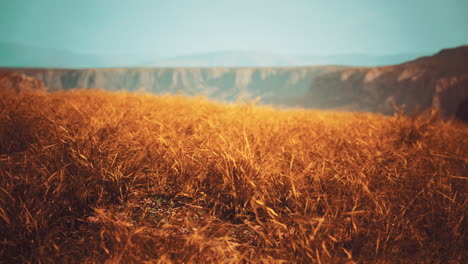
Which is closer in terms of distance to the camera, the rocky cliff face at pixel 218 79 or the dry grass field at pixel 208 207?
the dry grass field at pixel 208 207

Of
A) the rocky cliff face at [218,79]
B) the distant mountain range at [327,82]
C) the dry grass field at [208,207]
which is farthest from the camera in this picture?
the rocky cliff face at [218,79]

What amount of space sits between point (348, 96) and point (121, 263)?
42210mm

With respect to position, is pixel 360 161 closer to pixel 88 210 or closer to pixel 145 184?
pixel 145 184

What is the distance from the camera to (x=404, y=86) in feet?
85.0

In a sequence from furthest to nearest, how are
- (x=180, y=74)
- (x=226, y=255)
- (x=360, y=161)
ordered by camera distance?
1. (x=180, y=74)
2. (x=360, y=161)
3. (x=226, y=255)

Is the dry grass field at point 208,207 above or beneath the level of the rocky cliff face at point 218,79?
beneath

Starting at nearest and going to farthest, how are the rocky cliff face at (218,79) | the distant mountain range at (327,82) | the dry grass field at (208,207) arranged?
the dry grass field at (208,207) → the distant mountain range at (327,82) → the rocky cliff face at (218,79)

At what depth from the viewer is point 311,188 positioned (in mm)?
1050

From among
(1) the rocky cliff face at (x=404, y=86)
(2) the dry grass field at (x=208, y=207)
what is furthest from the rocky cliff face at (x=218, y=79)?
(2) the dry grass field at (x=208, y=207)

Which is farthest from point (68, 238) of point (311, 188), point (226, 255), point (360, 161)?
point (360, 161)

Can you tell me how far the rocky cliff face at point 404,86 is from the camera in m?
14.6

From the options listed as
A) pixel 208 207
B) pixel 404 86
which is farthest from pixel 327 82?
pixel 208 207

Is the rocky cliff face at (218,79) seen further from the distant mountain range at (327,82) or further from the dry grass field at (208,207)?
the dry grass field at (208,207)

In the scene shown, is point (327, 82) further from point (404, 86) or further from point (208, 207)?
point (208, 207)
